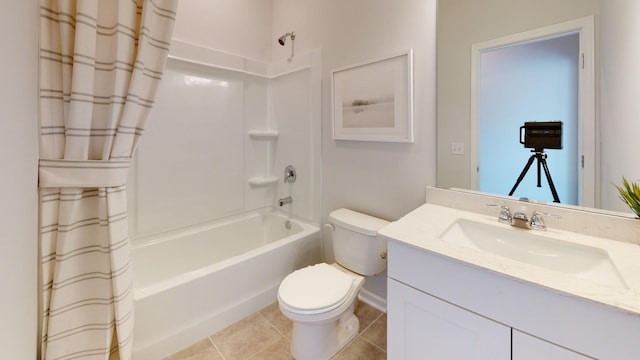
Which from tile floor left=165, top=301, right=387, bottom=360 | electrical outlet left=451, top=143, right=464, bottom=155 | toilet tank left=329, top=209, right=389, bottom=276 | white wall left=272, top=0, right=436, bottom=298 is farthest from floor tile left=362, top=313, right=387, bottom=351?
electrical outlet left=451, top=143, right=464, bottom=155

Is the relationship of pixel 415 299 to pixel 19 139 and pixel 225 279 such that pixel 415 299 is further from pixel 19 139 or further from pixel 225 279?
pixel 19 139

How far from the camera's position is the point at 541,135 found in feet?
3.82

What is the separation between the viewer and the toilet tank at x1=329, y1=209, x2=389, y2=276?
1.60 meters

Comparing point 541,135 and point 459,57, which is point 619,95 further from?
point 459,57

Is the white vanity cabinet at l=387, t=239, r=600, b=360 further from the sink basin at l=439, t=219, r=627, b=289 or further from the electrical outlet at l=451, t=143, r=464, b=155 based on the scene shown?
the electrical outlet at l=451, t=143, r=464, b=155

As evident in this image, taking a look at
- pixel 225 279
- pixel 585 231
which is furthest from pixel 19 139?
pixel 585 231

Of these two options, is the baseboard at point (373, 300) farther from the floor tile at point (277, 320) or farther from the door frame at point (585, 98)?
the door frame at point (585, 98)

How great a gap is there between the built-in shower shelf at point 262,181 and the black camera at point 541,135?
195 cm

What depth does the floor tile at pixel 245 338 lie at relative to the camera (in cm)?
150

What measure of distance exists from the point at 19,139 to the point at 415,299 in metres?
1.38

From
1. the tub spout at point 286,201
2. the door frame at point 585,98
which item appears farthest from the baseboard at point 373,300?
the door frame at point 585,98

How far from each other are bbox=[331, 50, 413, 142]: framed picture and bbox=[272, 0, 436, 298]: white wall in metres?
0.05

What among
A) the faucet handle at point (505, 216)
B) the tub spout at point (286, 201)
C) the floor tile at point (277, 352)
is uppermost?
the faucet handle at point (505, 216)

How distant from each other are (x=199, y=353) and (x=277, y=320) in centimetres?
48
